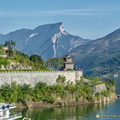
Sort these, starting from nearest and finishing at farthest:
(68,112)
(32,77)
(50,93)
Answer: (68,112) < (50,93) < (32,77)

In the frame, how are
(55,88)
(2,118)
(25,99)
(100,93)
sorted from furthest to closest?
(100,93) < (55,88) < (25,99) < (2,118)

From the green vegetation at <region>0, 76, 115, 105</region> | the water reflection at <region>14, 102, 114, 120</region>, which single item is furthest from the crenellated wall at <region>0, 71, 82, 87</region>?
the water reflection at <region>14, 102, 114, 120</region>

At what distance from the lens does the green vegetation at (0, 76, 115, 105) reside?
8562 cm

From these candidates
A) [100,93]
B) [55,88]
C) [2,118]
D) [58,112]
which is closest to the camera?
[2,118]

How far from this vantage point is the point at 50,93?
90062 mm

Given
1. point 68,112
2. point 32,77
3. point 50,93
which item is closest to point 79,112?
point 68,112

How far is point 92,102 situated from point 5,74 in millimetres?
23095

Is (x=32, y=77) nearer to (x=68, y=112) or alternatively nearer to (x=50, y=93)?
(x=50, y=93)

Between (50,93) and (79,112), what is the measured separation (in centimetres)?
1296

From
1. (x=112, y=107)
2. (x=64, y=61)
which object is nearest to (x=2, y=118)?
(x=112, y=107)

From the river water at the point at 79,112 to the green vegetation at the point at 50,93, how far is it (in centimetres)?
410

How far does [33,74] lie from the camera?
93.4m

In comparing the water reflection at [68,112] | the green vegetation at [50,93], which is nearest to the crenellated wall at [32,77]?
the green vegetation at [50,93]

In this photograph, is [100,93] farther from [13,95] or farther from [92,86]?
[13,95]
